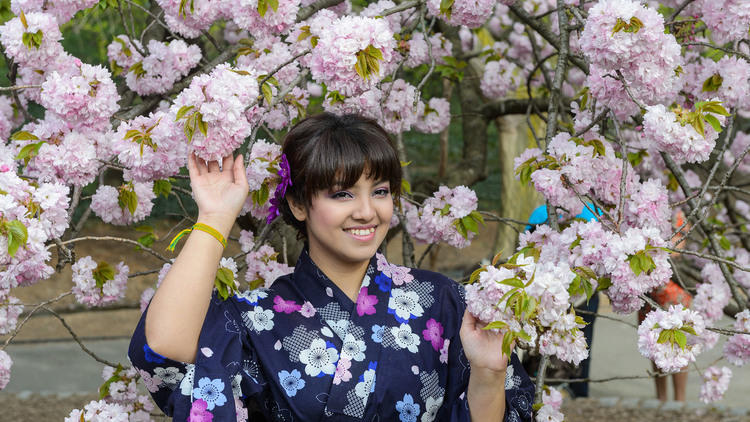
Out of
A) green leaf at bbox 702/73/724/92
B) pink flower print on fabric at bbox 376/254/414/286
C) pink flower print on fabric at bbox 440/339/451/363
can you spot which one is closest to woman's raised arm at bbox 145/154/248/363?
pink flower print on fabric at bbox 376/254/414/286

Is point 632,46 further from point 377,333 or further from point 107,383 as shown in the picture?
point 107,383

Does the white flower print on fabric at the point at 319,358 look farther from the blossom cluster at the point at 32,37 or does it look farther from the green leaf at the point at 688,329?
the blossom cluster at the point at 32,37

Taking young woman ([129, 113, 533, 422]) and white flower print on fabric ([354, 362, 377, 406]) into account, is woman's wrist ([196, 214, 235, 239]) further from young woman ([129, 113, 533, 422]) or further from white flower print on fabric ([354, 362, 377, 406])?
white flower print on fabric ([354, 362, 377, 406])

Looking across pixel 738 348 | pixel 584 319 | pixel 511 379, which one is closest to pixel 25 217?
pixel 511 379

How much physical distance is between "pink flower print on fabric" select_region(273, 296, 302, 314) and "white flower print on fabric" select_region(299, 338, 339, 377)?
103 millimetres

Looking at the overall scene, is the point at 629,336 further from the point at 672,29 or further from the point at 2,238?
the point at 2,238

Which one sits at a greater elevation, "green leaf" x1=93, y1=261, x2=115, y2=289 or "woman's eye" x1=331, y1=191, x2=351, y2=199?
"woman's eye" x1=331, y1=191, x2=351, y2=199

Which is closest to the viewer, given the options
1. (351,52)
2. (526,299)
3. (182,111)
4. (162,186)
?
(526,299)

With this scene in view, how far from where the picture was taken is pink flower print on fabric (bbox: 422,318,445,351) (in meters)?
2.00

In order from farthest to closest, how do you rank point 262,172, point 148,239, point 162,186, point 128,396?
1. point 148,239
2. point 128,396
3. point 162,186
4. point 262,172

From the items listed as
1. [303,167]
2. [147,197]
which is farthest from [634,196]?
[147,197]

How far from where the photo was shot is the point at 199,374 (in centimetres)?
175

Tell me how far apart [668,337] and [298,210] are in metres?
0.91

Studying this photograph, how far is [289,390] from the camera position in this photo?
74.2 inches
